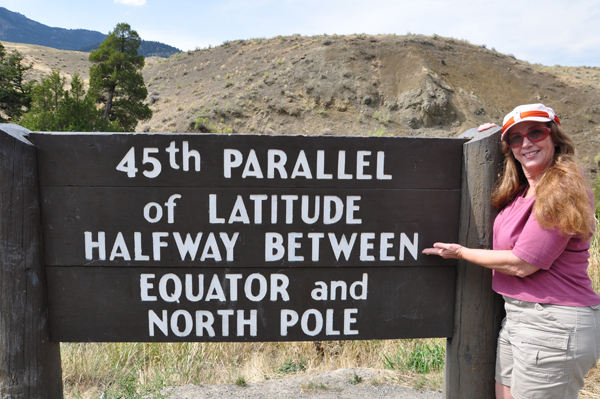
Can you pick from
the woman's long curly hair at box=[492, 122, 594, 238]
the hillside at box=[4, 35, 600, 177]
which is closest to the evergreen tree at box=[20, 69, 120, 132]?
the hillside at box=[4, 35, 600, 177]

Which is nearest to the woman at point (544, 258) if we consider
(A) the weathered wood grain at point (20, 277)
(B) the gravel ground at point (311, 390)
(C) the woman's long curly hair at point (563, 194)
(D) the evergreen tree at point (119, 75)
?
(C) the woman's long curly hair at point (563, 194)

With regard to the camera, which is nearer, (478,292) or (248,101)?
(478,292)

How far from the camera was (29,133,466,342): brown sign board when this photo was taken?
78.0 inches

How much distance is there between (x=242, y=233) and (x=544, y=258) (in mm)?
1370

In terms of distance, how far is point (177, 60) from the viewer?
39.2 metres

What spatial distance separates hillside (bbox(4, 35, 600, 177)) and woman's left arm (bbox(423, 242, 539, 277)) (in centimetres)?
2096

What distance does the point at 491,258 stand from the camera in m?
1.86

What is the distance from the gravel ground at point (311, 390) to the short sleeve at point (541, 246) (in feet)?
4.54

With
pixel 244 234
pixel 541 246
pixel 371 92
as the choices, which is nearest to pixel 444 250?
pixel 541 246

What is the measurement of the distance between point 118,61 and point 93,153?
68.1 feet

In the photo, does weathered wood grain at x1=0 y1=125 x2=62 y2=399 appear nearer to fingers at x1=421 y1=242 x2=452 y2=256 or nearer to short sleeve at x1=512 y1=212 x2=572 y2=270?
fingers at x1=421 y1=242 x2=452 y2=256

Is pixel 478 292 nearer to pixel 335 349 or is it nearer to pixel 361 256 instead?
pixel 361 256

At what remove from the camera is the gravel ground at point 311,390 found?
270 cm

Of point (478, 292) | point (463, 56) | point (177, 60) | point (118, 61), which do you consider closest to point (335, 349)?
point (478, 292)
